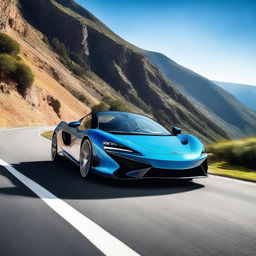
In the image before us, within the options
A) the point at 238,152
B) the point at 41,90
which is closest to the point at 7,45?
the point at 41,90

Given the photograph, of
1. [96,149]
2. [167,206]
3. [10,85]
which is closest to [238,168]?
[96,149]

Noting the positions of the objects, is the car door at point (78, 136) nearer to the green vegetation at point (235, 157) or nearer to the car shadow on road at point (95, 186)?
the car shadow on road at point (95, 186)

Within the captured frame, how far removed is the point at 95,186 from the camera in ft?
18.9

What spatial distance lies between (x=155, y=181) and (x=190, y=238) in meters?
2.81

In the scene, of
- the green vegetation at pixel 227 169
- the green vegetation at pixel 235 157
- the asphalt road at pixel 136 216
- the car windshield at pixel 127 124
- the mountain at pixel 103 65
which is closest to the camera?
the asphalt road at pixel 136 216

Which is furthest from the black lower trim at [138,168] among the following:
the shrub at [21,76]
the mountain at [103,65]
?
the mountain at [103,65]

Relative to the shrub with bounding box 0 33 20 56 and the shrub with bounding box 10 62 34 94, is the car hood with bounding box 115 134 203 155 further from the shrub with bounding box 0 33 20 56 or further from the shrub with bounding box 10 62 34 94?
the shrub with bounding box 0 33 20 56

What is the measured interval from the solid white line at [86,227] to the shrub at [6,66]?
43.4m

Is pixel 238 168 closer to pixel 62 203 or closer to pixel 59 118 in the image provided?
pixel 62 203

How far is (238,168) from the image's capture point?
982 centimetres

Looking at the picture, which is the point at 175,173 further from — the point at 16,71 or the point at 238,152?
the point at 16,71

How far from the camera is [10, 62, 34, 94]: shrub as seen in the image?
4862 centimetres

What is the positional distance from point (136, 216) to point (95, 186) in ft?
5.48

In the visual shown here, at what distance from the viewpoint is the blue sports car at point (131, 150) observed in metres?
5.66
